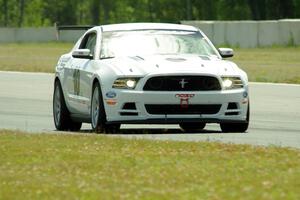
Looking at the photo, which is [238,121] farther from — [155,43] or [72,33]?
[72,33]

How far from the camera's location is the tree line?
110 metres

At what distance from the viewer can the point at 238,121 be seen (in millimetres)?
17500

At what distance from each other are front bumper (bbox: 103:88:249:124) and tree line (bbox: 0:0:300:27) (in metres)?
88.6

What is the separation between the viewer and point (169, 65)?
17.2 meters

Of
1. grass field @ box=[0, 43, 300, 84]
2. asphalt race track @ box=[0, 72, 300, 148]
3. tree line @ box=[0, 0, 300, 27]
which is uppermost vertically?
asphalt race track @ box=[0, 72, 300, 148]

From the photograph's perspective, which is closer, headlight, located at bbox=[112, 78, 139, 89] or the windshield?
headlight, located at bbox=[112, 78, 139, 89]

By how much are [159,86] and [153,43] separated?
1322mm

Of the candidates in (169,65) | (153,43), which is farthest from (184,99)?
(153,43)

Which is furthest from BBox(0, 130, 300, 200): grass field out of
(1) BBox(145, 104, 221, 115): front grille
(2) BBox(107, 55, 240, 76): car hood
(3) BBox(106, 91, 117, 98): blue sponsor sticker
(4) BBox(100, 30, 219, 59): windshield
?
(4) BBox(100, 30, 219, 59): windshield

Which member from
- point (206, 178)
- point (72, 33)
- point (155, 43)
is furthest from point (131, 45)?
point (72, 33)

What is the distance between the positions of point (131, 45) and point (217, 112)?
174cm

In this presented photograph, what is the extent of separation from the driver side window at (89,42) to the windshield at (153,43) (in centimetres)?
28

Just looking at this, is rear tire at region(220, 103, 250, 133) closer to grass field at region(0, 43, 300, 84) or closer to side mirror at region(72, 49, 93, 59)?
side mirror at region(72, 49, 93, 59)

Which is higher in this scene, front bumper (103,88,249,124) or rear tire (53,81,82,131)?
front bumper (103,88,249,124)
